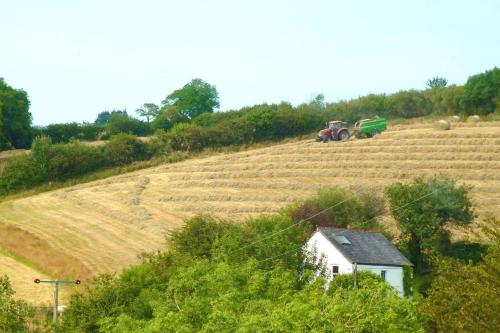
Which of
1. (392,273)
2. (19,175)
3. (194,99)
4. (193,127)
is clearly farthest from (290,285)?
(194,99)

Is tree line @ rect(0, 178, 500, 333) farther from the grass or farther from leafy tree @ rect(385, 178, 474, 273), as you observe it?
the grass

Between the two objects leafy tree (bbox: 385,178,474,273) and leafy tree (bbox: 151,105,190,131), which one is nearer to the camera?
leafy tree (bbox: 385,178,474,273)

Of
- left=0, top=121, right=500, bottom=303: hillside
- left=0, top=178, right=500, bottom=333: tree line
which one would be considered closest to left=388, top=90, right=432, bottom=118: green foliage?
left=0, top=121, right=500, bottom=303: hillside

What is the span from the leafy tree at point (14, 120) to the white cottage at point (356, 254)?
185 feet

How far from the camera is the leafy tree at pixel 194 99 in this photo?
152 m

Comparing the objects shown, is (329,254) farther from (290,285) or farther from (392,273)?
(290,285)

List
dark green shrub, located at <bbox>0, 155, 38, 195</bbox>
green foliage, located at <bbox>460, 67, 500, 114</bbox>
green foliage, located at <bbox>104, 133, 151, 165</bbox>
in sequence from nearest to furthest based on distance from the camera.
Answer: dark green shrub, located at <bbox>0, 155, 38, 195</bbox> → green foliage, located at <bbox>104, 133, 151, 165</bbox> → green foliage, located at <bbox>460, 67, 500, 114</bbox>

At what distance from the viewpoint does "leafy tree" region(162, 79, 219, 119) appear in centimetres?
15162

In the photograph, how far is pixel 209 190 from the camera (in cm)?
7400

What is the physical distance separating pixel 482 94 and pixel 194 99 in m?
58.9

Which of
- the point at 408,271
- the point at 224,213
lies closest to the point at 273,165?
the point at 224,213

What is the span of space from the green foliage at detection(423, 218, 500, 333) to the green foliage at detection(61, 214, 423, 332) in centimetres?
174

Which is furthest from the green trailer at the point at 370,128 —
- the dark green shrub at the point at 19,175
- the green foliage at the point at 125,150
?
the dark green shrub at the point at 19,175

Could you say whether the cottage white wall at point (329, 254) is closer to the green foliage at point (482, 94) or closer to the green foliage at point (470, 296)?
the green foliage at point (470, 296)
